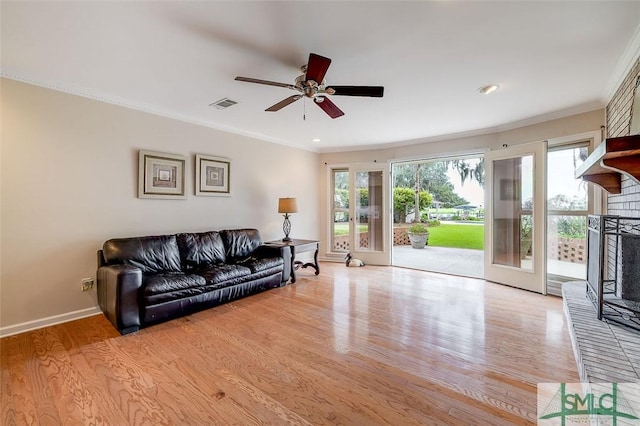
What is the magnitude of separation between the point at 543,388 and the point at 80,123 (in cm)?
479

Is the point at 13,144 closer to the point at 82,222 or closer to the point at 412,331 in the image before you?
the point at 82,222

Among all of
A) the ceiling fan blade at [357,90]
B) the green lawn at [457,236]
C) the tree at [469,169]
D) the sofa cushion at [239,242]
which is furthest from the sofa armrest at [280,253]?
the tree at [469,169]

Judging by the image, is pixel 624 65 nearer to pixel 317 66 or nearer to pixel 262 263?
pixel 317 66

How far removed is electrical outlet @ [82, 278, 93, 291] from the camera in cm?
304

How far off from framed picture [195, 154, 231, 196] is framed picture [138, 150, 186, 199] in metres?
0.24

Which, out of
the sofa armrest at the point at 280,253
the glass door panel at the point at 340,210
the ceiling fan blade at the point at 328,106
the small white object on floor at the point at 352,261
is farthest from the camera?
the glass door panel at the point at 340,210

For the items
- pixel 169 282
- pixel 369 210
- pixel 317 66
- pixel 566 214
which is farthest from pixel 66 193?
pixel 566 214

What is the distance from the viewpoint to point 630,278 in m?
2.06

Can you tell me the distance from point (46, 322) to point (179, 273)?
129 cm

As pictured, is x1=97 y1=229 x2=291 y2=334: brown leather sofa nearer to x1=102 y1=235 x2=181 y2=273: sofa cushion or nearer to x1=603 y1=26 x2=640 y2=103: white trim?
x1=102 y1=235 x2=181 y2=273: sofa cushion

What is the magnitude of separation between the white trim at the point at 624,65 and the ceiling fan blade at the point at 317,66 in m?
2.28

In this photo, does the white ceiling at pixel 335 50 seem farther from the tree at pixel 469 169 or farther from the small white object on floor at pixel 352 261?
the tree at pixel 469 169

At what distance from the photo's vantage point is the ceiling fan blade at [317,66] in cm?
191

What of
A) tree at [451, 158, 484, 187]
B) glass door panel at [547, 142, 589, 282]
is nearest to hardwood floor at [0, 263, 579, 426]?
glass door panel at [547, 142, 589, 282]
